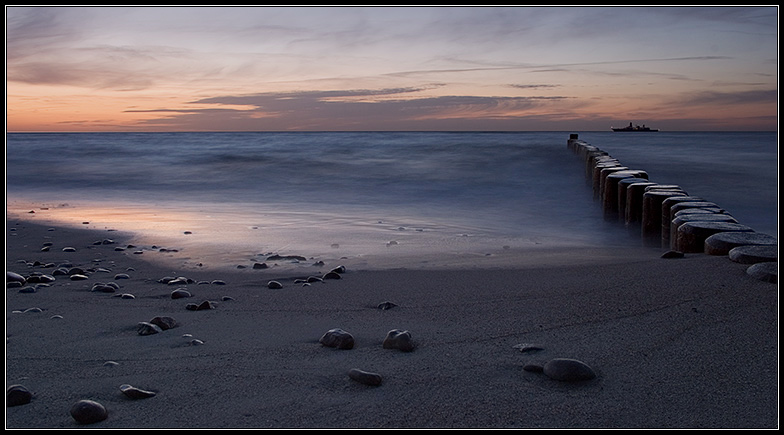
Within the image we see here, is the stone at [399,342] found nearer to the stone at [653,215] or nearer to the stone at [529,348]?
the stone at [529,348]

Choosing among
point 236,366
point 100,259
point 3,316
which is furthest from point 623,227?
point 3,316

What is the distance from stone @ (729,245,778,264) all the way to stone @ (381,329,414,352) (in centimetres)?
179

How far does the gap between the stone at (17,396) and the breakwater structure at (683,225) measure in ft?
8.93

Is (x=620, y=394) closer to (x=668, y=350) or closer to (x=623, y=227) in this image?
(x=668, y=350)

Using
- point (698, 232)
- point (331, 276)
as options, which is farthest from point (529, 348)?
point (698, 232)

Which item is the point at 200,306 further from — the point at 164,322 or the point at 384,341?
the point at 384,341

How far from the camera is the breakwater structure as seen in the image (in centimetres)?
305

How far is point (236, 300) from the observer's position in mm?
3037

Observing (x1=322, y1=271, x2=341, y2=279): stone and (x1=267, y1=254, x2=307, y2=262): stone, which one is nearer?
(x1=322, y1=271, x2=341, y2=279): stone

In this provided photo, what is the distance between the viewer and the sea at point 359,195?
5500 mm

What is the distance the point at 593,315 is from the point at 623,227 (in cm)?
469

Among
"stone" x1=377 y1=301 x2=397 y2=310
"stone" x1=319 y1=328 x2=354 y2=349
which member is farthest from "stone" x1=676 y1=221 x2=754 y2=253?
"stone" x1=319 y1=328 x2=354 y2=349

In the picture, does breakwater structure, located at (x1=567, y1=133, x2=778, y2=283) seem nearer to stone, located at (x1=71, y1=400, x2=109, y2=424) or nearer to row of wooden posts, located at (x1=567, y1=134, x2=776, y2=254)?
row of wooden posts, located at (x1=567, y1=134, x2=776, y2=254)

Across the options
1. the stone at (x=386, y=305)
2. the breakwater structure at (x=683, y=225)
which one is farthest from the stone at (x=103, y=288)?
A: the breakwater structure at (x=683, y=225)
